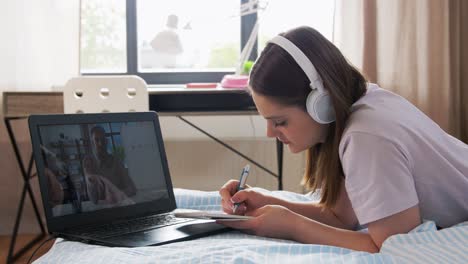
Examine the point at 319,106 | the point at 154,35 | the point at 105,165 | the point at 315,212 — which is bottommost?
the point at 315,212

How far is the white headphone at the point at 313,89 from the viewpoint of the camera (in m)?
1.03

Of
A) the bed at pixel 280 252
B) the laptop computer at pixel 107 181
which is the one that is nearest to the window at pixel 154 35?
the laptop computer at pixel 107 181

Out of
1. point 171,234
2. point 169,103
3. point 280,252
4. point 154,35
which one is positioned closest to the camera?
point 280,252

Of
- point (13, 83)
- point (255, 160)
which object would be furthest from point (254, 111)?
point (13, 83)

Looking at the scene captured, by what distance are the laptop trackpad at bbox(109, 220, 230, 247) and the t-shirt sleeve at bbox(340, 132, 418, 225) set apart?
0.26 meters

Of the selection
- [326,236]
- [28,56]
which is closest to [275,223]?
[326,236]

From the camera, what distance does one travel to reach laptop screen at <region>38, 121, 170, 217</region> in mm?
1033

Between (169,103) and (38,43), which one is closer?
(169,103)

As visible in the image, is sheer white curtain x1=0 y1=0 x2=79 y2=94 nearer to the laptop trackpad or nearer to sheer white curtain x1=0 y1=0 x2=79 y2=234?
sheer white curtain x1=0 y1=0 x2=79 y2=234

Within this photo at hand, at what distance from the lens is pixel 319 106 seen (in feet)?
3.39

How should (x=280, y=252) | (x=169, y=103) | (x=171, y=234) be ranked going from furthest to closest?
(x=169, y=103) → (x=171, y=234) → (x=280, y=252)

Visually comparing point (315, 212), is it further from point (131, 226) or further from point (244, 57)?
point (244, 57)

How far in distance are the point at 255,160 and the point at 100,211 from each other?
1.91 metres

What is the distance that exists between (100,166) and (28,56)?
5.79ft
